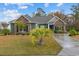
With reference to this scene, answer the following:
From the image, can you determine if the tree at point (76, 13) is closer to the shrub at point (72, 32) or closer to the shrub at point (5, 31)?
the shrub at point (72, 32)

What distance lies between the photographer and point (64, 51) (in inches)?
146

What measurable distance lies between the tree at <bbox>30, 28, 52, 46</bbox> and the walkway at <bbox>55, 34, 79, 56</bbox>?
0.33 ft

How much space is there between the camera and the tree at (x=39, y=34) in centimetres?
372

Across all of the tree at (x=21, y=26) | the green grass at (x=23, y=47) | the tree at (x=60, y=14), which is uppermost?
the tree at (x=60, y=14)

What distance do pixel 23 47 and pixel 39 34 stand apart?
0.21 metres

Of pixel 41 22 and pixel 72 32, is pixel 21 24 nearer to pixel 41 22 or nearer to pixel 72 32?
pixel 41 22

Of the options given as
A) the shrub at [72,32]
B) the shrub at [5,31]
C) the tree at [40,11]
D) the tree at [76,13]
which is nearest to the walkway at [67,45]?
the shrub at [72,32]

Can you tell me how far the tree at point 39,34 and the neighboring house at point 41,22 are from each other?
0.14 feet

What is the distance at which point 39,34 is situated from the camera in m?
3.73

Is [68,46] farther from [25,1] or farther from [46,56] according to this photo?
[25,1]

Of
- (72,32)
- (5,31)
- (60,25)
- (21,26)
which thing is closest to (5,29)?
(5,31)

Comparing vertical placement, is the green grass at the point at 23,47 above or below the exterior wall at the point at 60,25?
below

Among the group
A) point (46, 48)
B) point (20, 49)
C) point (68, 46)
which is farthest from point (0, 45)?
point (68, 46)

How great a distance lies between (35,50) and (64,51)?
0.30 m
